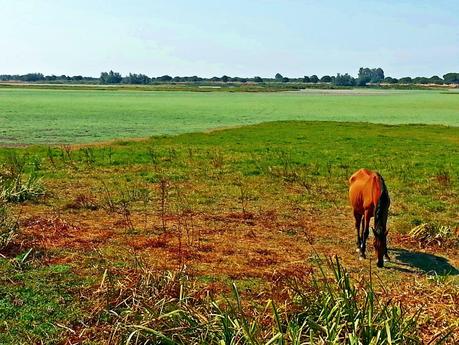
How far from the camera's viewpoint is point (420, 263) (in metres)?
8.89

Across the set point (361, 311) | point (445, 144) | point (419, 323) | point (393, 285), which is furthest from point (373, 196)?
point (445, 144)

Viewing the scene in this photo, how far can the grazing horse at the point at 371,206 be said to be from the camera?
27.2ft

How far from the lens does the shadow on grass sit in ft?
Answer: 27.9

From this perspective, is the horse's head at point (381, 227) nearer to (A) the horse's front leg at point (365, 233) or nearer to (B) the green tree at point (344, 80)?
(A) the horse's front leg at point (365, 233)

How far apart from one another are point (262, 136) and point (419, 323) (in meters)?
23.7

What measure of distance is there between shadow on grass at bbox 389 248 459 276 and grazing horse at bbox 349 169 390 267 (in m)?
0.34

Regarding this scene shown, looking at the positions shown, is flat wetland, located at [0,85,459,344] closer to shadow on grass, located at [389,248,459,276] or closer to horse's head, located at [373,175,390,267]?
shadow on grass, located at [389,248,459,276]

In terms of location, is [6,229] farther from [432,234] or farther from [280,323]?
[432,234]

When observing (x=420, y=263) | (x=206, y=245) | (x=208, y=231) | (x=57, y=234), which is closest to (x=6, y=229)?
(x=57, y=234)

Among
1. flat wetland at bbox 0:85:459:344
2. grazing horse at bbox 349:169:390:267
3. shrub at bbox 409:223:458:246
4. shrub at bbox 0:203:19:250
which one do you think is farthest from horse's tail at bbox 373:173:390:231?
shrub at bbox 0:203:19:250

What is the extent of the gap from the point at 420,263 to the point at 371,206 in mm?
1238

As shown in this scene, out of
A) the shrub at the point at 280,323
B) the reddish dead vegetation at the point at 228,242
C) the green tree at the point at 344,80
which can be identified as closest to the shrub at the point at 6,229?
the reddish dead vegetation at the point at 228,242

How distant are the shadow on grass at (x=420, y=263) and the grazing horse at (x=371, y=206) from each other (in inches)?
13.2

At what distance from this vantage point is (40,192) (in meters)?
12.5
